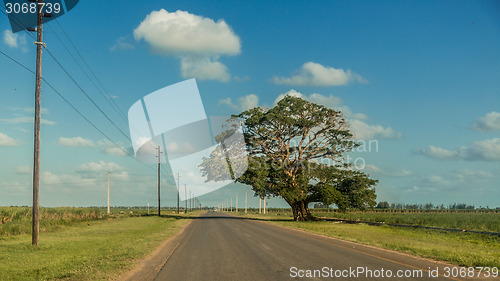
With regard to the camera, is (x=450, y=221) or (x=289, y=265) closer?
(x=289, y=265)

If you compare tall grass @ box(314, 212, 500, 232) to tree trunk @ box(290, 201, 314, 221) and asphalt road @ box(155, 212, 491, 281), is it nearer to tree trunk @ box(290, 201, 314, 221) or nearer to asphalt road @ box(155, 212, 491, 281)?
tree trunk @ box(290, 201, 314, 221)

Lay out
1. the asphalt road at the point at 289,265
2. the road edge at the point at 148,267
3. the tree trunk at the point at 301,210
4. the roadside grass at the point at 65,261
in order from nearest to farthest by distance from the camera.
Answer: the asphalt road at the point at 289,265, the road edge at the point at 148,267, the roadside grass at the point at 65,261, the tree trunk at the point at 301,210

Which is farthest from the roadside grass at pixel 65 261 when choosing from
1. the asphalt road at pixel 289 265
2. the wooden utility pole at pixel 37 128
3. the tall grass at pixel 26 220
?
the tall grass at pixel 26 220

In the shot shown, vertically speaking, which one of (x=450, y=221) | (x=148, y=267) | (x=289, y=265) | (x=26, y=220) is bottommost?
(x=450, y=221)

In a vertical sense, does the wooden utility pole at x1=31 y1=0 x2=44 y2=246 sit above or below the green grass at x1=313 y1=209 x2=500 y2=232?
above

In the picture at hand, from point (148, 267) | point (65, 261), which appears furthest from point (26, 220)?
point (148, 267)

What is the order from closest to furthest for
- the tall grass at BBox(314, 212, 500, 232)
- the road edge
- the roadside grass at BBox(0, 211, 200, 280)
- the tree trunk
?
the road edge
the roadside grass at BBox(0, 211, 200, 280)
the tall grass at BBox(314, 212, 500, 232)
the tree trunk

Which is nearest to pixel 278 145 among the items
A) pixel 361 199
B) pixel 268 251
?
pixel 361 199

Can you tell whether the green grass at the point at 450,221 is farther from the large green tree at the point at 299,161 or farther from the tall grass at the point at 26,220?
the tall grass at the point at 26,220

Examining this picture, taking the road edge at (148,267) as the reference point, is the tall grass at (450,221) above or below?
below

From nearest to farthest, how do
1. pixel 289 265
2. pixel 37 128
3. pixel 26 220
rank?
pixel 289 265 → pixel 37 128 → pixel 26 220

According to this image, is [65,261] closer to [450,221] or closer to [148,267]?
[148,267]

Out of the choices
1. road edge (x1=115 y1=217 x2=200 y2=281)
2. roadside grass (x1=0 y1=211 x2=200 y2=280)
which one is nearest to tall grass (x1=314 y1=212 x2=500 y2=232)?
road edge (x1=115 y1=217 x2=200 y2=281)

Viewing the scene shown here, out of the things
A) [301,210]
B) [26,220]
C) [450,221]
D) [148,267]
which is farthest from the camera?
[301,210]
